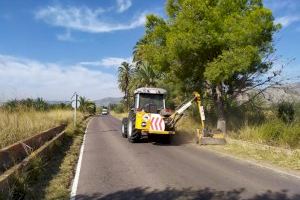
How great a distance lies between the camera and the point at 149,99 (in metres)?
21.3

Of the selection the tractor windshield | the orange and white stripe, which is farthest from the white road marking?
the tractor windshield

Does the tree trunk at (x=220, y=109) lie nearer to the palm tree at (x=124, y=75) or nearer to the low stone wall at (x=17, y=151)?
the low stone wall at (x=17, y=151)

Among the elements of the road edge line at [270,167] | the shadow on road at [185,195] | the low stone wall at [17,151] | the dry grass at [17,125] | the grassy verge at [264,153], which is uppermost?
the dry grass at [17,125]

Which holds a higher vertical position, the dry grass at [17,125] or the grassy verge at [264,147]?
the dry grass at [17,125]

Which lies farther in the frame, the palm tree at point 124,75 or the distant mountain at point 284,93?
the palm tree at point 124,75

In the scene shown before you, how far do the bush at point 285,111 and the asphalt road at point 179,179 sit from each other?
938cm

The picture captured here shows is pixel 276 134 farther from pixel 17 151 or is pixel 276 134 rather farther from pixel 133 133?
pixel 17 151

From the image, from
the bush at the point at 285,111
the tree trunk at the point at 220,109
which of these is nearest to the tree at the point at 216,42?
the tree trunk at the point at 220,109

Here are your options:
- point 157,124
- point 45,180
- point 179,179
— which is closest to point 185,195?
point 179,179

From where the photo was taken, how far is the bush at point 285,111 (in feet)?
75.4

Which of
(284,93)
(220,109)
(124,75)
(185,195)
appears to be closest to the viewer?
(185,195)

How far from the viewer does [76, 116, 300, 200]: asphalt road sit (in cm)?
852

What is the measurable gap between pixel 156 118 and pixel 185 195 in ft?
36.5

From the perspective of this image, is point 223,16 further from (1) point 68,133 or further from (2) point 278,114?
(1) point 68,133
